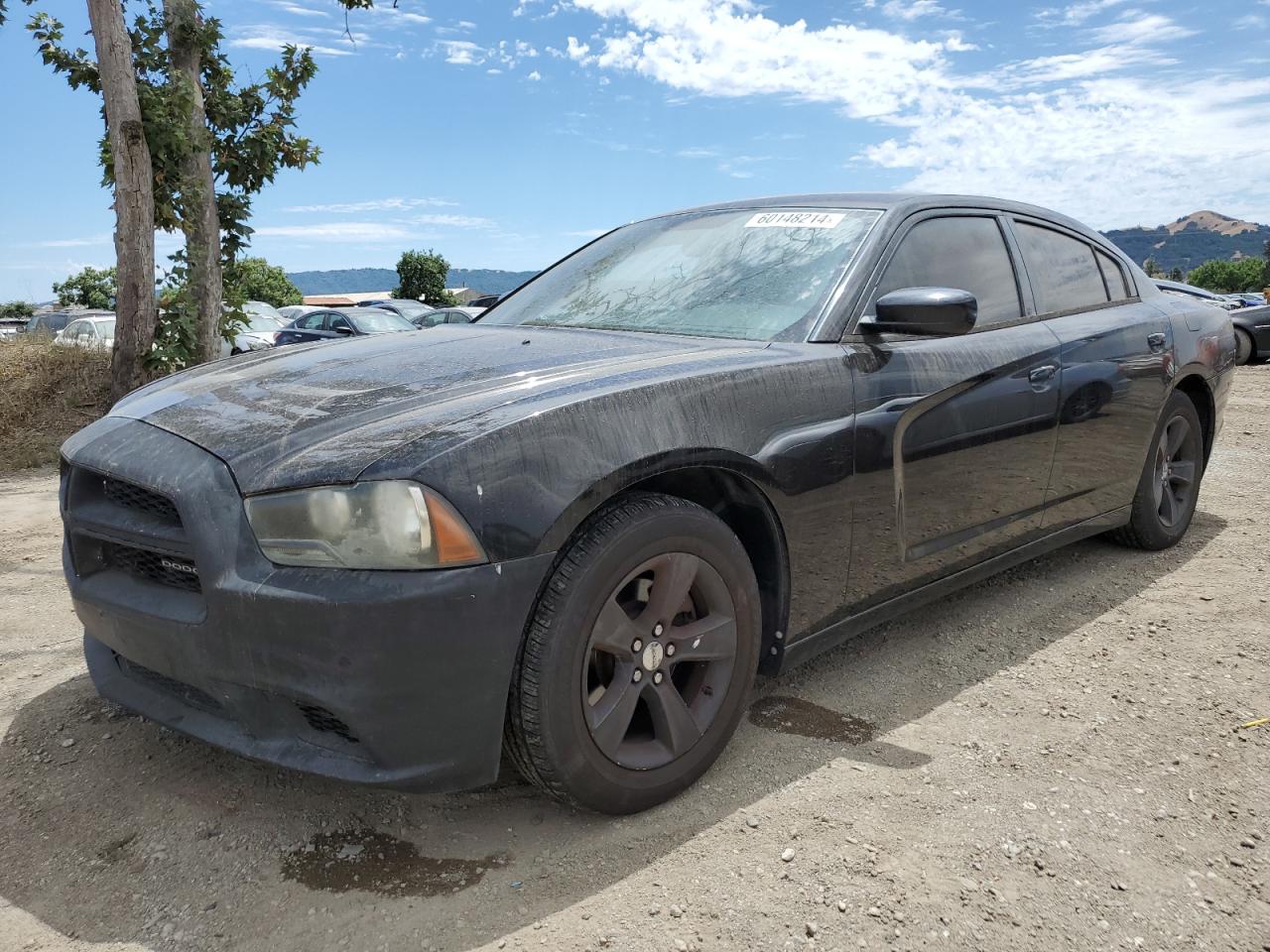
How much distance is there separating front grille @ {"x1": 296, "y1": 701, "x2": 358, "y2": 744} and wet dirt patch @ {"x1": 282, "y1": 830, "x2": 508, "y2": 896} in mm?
355

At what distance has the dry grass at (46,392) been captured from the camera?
8.23 m

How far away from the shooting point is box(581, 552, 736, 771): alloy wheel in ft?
7.36

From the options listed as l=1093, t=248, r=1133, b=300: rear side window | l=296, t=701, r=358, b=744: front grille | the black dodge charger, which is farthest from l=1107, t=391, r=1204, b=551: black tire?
l=296, t=701, r=358, b=744: front grille

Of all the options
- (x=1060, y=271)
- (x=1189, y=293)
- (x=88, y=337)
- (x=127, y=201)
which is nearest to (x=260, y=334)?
(x=88, y=337)

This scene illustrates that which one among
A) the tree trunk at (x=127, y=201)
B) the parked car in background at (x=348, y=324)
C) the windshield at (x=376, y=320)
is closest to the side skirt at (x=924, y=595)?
the tree trunk at (x=127, y=201)

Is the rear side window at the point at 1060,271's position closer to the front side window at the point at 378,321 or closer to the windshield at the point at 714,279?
the windshield at the point at 714,279

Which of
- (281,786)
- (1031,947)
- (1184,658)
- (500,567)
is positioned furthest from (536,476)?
(1184,658)

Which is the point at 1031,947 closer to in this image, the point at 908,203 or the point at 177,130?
the point at 908,203

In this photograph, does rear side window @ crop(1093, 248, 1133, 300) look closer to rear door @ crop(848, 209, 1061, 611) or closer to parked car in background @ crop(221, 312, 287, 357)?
rear door @ crop(848, 209, 1061, 611)

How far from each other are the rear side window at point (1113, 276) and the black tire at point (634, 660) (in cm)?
263

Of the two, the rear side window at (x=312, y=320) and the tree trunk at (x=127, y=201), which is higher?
the tree trunk at (x=127, y=201)

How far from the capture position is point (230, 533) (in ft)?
6.64

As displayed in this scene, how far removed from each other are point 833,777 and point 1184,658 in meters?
1.60

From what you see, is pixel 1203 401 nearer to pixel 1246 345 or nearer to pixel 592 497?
pixel 1246 345
